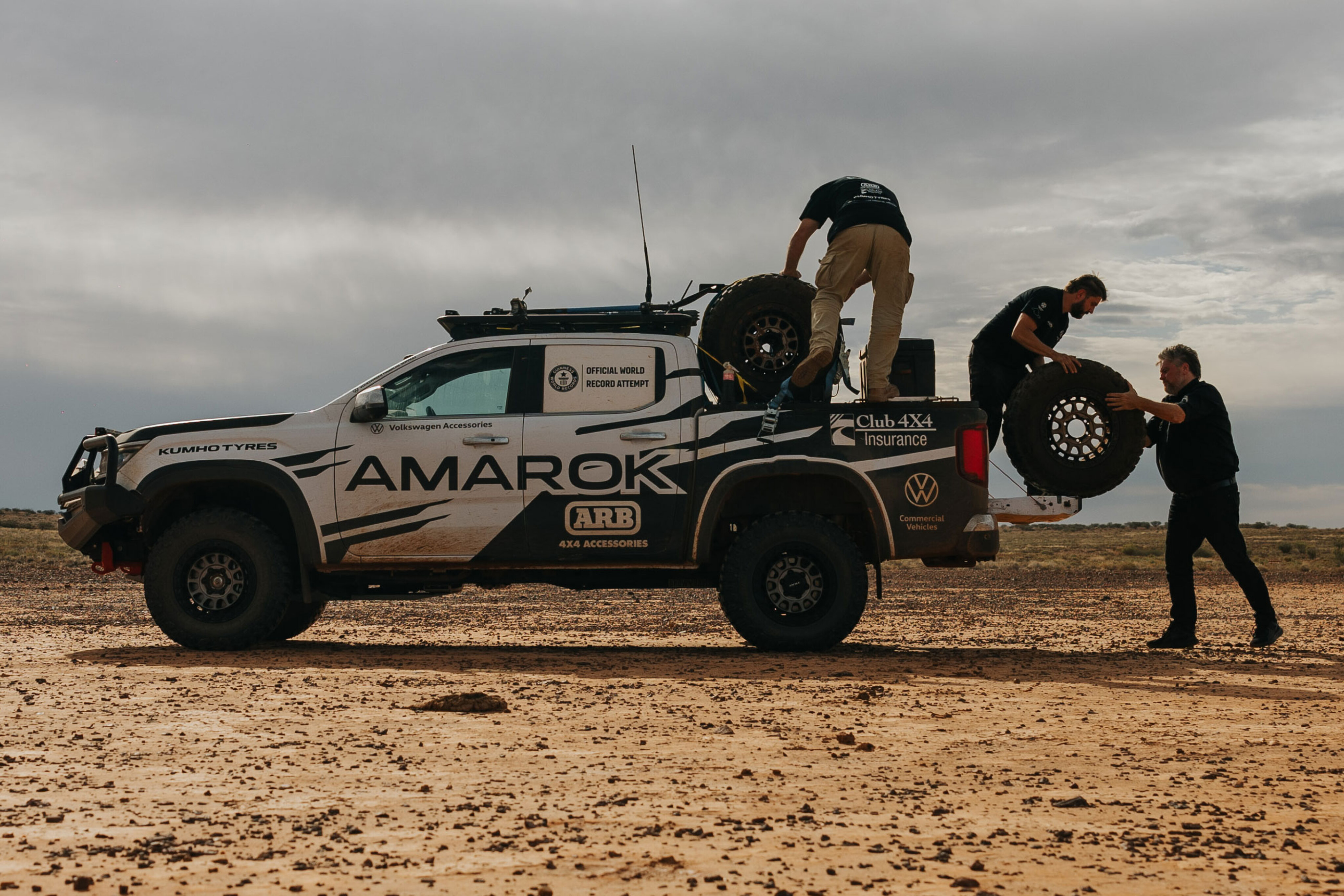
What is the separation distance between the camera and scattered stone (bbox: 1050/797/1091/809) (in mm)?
4238

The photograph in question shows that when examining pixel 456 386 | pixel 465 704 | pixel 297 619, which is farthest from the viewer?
pixel 297 619

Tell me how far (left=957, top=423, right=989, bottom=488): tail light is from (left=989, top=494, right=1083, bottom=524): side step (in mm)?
343

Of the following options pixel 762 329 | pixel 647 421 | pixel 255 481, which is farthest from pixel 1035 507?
pixel 255 481

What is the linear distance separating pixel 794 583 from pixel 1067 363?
8.17 ft

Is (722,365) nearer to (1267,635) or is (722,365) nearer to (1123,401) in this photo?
(1123,401)

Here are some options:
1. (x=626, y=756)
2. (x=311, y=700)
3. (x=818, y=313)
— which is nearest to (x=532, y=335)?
(x=818, y=313)

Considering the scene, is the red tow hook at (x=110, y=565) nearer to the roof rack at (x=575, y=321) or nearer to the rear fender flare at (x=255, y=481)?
the rear fender flare at (x=255, y=481)

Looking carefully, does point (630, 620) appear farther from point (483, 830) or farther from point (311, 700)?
point (483, 830)

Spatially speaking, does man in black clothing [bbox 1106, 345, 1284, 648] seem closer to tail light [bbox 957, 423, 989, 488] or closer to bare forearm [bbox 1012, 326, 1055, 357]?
bare forearm [bbox 1012, 326, 1055, 357]

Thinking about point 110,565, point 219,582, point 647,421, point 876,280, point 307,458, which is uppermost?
point 876,280

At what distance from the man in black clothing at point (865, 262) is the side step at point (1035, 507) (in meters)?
1.15

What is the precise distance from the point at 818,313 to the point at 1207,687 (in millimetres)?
3414

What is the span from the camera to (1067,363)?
8.52 metres

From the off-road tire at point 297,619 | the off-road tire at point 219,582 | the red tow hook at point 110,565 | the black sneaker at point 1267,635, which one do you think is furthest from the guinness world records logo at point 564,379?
the black sneaker at point 1267,635
